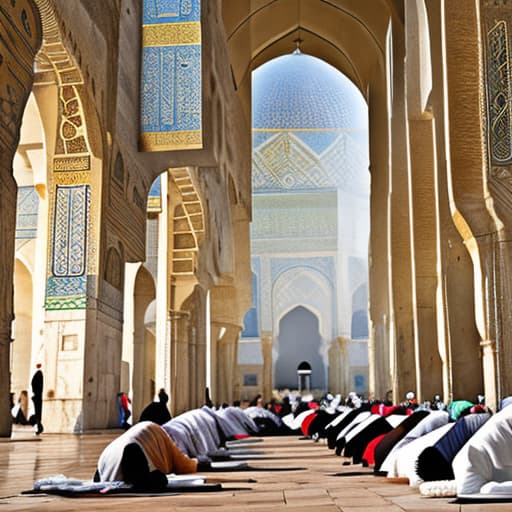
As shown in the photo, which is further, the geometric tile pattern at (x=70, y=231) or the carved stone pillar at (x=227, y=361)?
the carved stone pillar at (x=227, y=361)

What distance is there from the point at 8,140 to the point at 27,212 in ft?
26.2

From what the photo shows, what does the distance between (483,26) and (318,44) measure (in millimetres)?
15965

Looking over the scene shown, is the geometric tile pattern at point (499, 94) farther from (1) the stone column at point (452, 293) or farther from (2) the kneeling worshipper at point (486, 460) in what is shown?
(2) the kneeling worshipper at point (486, 460)

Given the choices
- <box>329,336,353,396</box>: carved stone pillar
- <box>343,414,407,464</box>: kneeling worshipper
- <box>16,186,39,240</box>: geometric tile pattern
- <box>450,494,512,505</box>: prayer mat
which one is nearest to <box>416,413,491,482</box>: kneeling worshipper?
<box>450,494,512,505</box>: prayer mat

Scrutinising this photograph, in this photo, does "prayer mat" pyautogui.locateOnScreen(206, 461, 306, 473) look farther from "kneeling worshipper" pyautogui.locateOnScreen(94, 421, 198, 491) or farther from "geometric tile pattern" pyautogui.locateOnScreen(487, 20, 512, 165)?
"geometric tile pattern" pyautogui.locateOnScreen(487, 20, 512, 165)

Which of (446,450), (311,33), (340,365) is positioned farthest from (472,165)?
(340,365)

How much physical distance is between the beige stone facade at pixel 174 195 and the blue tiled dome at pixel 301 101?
32.2 ft

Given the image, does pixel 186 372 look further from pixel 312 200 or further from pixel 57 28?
A: pixel 312 200

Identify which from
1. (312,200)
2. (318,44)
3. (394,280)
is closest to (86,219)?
(394,280)

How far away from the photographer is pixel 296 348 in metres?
31.6

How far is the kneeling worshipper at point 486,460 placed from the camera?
2.96 meters

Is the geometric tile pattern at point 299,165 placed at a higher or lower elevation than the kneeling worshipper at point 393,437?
higher

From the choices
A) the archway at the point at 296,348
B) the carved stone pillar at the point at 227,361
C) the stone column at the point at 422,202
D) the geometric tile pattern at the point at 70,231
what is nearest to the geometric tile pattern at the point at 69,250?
the geometric tile pattern at the point at 70,231

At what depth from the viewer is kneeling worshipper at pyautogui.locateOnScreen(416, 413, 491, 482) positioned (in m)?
3.43
